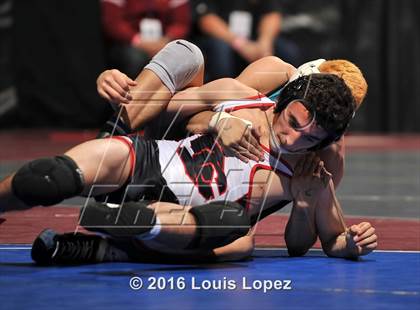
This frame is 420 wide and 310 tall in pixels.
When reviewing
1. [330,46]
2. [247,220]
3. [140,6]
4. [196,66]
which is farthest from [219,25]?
[247,220]

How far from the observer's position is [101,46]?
10.8 meters

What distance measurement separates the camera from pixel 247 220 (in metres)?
3.51

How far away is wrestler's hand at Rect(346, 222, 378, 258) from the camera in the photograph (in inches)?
152

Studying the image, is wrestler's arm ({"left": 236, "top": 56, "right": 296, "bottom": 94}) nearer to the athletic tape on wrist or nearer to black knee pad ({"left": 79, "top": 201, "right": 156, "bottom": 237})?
the athletic tape on wrist

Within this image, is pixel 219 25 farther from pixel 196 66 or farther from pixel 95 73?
pixel 196 66

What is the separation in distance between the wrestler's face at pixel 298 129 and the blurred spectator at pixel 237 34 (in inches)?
234

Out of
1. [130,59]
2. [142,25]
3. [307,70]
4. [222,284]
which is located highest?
[307,70]

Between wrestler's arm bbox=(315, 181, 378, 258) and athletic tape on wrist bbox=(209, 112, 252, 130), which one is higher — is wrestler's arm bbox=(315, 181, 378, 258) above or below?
below

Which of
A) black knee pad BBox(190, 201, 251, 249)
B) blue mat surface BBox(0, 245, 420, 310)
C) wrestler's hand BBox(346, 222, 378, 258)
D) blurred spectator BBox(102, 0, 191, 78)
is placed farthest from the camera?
blurred spectator BBox(102, 0, 191, 78)

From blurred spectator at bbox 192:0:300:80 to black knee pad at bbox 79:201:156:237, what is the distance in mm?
6407

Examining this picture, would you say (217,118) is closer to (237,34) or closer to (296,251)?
(296,251)

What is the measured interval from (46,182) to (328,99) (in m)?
0.97

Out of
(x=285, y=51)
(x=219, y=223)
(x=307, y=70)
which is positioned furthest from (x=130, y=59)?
(x=219, y=223)

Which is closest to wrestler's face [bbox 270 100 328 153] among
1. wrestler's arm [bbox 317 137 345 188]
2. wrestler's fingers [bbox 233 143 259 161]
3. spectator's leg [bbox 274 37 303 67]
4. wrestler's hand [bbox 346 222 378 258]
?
wrestler's fingers [bbox 233 143 259 161]
